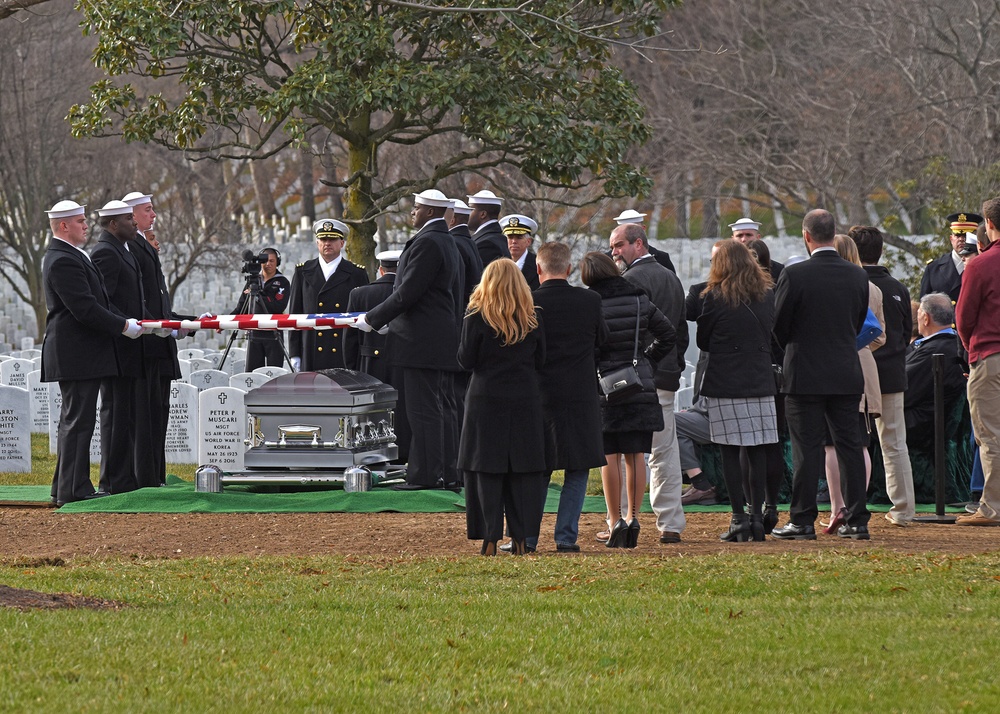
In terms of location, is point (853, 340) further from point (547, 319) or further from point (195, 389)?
point (195, 389)

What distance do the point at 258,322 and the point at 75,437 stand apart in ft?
5.24

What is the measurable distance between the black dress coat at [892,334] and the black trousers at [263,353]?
8.71 metres

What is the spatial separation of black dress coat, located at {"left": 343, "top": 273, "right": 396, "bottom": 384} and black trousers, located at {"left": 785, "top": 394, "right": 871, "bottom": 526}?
409cm

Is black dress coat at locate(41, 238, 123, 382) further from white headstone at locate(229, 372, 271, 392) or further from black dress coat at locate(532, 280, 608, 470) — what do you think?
black dress coat at locate(532, 280, 608, 470)

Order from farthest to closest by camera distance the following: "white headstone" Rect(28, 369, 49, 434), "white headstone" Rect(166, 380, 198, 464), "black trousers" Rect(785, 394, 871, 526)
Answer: "white headstone" Rect(28, 369, 49, 434) → "white headstone" Rect(166, 380, 198, 464) → "black trousers" Rect(785, 394, 871, 526)

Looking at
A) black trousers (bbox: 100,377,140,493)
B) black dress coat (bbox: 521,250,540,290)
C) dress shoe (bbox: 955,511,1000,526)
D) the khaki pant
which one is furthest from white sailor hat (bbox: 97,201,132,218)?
dress shoe (bbox: 955,511,1000,526)

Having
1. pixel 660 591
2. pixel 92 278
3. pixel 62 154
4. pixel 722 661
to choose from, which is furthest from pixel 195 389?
pixel 62 154

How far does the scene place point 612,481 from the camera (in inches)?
Answer: 322

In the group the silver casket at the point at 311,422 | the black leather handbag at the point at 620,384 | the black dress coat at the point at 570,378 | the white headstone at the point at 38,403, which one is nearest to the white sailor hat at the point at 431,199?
the silver casket at the point at 311,422

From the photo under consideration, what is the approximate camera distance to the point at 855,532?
8.56 meters

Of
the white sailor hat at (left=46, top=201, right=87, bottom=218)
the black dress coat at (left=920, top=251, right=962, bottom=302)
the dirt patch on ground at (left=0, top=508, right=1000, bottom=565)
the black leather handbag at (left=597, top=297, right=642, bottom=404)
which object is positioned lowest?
the dirt patch on ground at (left=0, top=508, right=1000, bottom=565)

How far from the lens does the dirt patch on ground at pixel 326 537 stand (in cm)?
822

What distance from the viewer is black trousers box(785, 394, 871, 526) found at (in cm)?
848

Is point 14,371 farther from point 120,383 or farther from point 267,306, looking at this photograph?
point 120,383
